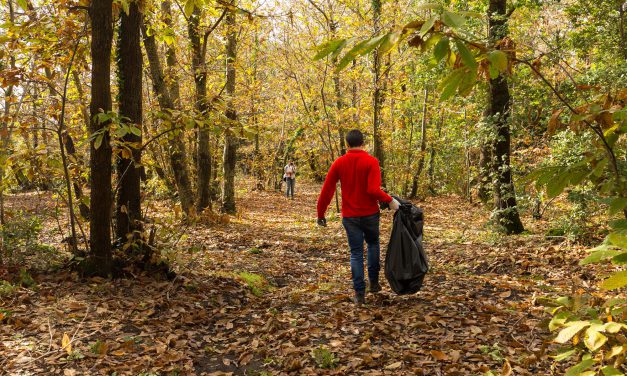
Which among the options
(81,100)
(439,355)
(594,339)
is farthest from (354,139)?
(81,100)

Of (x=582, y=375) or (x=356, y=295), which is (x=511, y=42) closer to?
(x=582, y=375)

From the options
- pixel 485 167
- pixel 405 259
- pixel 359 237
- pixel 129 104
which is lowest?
pixel 405 259

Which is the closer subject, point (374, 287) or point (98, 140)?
point (98, 140)

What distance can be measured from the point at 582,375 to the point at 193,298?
491cm

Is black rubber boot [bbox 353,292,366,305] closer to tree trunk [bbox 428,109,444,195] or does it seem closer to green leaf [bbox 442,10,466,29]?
green leaf [bbox 442,10,466,29]

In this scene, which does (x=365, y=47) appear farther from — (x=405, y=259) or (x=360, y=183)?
(x=405, y=259)

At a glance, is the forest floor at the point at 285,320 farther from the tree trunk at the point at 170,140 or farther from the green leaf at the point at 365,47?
the tree trunk at the point at 170,140

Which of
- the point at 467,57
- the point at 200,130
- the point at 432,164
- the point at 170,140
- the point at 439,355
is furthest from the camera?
the point at 432,164

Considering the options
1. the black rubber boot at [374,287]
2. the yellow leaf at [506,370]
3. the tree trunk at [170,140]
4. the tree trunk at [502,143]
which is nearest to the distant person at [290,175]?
the tree trunk at [170,140]

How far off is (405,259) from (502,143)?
5289 millimetres

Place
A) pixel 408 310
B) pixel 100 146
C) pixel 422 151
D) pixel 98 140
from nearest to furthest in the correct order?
pixel 98 140, pixel 408 310, pixel 100 146, pixel 422 151

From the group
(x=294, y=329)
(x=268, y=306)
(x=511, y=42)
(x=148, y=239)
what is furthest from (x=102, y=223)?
(x=511, y=42)

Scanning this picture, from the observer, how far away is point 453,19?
58.8 inches

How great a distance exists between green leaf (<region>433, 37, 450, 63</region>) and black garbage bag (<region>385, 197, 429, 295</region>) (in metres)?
4.05
